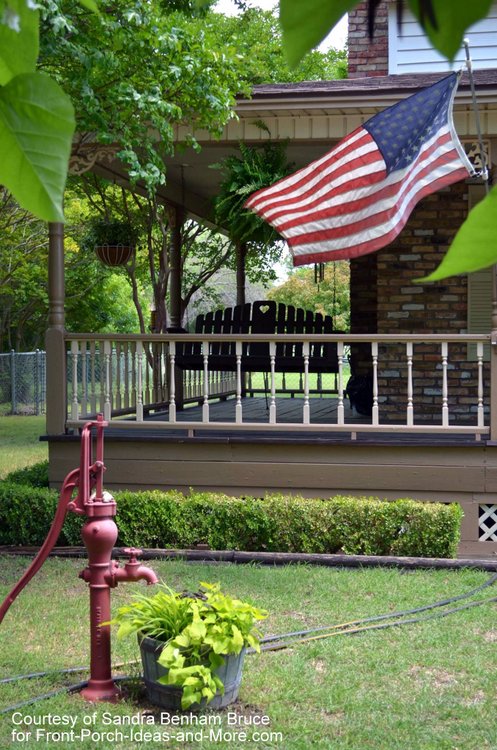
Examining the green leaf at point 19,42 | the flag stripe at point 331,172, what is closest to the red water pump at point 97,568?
the flag stripe at point 331,172

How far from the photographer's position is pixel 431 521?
23.9ft

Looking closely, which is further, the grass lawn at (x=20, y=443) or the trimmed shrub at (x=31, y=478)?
the grass lawn at (x=20, y=443)

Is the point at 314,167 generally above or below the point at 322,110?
below

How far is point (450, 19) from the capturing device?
417 millimetres

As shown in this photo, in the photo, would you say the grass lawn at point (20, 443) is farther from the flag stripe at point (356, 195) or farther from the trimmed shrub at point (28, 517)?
the flag stripe at point (356, 195)

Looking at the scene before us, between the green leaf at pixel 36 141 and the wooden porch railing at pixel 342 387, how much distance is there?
23.5 ft

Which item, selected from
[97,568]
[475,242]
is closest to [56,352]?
[97,568]

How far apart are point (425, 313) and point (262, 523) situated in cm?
361

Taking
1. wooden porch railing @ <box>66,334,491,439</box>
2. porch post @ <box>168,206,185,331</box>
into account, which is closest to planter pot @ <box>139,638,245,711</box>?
wooden porch railing @ <box>66,334,491,439</box>

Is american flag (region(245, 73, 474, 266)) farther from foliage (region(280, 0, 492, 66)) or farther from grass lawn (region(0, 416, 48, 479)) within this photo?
grass lawn (region(0, 416, 48, 479))

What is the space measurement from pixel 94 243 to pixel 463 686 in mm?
8814

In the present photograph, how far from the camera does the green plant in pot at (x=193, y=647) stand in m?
4.18

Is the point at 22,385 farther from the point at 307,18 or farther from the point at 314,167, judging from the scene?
the point at 307,18

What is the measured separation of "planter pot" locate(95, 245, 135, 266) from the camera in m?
11.8
